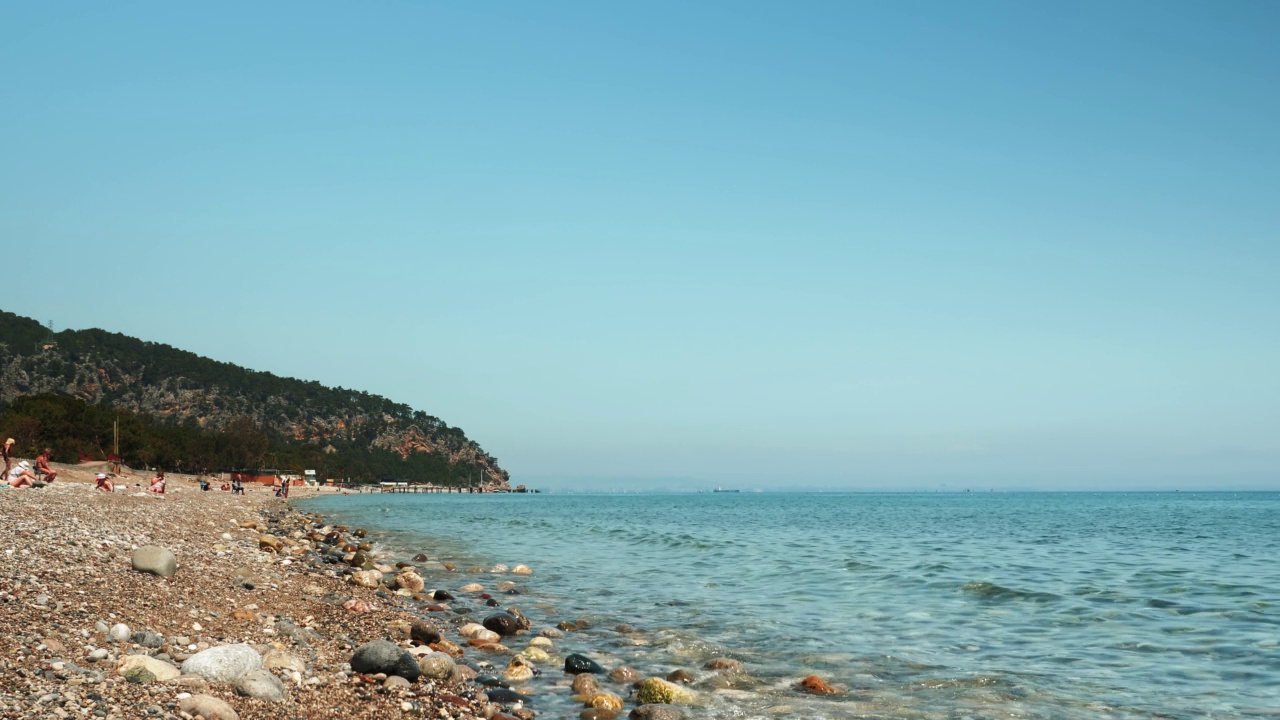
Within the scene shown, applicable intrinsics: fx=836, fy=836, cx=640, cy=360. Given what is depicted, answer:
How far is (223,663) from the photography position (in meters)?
8.93

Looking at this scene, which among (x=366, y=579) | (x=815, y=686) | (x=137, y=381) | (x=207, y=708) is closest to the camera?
(x=207, y=708)

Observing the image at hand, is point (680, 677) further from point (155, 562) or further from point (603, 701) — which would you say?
point (155, 562)

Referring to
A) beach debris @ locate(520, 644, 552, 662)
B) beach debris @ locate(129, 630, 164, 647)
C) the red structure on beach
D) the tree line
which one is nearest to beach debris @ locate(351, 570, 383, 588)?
beach debris @ locate(520, 644, 552, 662)

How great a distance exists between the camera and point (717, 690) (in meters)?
11.4

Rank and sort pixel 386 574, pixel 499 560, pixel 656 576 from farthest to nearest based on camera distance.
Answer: pixel 499 560 < pixel 656 576 < pixel 386 574

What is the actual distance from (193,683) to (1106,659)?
42.9 feet

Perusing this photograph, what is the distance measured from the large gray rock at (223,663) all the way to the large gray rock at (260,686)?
0.11 m

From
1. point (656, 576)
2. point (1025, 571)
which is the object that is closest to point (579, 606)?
point (656, 576)

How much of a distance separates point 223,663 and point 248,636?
2944mm

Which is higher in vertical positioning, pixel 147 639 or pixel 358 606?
pixel 147 639

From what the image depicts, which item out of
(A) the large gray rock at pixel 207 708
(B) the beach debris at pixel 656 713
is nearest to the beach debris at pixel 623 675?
(B) the beach debris at pixel 656 713

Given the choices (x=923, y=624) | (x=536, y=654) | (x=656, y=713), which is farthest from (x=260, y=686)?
(x=923, y=624)

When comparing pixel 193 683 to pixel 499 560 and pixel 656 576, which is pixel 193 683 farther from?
pixel 499 560

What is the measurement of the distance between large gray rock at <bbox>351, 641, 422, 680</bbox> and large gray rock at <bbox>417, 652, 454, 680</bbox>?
147mm
